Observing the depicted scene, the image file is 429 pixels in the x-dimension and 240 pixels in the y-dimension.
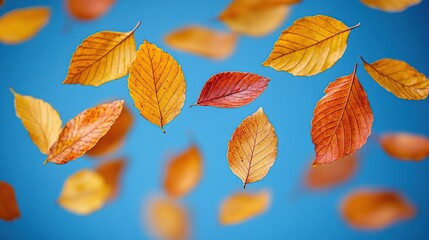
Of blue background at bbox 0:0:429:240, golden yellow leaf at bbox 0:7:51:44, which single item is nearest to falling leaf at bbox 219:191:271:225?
blue background at bbox 0:0:429:240

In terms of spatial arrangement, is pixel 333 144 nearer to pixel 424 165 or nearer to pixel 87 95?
pixel 424 165

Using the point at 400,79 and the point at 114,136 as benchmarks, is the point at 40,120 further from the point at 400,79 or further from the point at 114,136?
the point at 400,79

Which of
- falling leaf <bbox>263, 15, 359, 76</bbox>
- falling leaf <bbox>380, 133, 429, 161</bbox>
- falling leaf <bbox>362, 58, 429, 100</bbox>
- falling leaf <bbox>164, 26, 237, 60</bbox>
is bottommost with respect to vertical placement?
falling leaf <bbox>380, 133, 429, 161</bbox>

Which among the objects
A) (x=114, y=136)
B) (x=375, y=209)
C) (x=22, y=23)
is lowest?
(x=375, y=209)

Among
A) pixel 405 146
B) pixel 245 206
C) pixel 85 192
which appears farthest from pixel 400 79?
pixel 85 192

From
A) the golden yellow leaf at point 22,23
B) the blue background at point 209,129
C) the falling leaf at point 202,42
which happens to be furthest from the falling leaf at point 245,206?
the golden yellow leaf at point 22,23

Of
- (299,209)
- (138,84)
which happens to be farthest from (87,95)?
(299,209)

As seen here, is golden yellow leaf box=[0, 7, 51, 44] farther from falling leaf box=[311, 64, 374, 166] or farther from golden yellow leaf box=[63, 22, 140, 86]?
falling leaf box=[311, 64, 374, 166]
